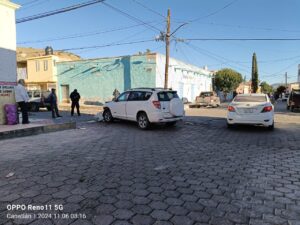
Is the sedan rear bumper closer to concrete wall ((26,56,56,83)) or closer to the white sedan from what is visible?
the white sedan

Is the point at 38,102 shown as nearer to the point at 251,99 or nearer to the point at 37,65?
the point at 37,65

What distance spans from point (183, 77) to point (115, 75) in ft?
30.7

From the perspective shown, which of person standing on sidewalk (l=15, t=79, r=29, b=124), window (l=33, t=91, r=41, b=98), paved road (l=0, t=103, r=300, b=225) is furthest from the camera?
window (l=33, t=91, r=41, b=98)

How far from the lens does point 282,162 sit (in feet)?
18.8

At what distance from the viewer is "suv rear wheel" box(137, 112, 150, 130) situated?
10.7m

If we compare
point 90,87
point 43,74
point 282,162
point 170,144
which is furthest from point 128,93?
point 43,74

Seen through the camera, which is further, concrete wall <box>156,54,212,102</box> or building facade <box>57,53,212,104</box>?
concrete wall <box>156,54,212,102</box>

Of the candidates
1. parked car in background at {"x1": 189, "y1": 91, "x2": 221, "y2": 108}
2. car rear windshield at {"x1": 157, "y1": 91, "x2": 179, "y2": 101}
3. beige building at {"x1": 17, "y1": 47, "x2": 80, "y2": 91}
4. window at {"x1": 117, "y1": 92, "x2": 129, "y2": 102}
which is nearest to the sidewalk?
window at {"x1": 117, "y1": 92, "x2": 129, "y2": 102}

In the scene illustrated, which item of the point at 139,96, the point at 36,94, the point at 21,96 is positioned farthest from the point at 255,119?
the point at 36,94

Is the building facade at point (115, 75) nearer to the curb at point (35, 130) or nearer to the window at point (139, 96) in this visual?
the window at point (139, 96)

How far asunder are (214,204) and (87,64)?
2651 centimetres

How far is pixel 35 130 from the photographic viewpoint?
30.9ft

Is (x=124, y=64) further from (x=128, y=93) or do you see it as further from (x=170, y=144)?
(x=170, y=144)

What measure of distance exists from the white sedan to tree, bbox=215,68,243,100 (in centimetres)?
3824
